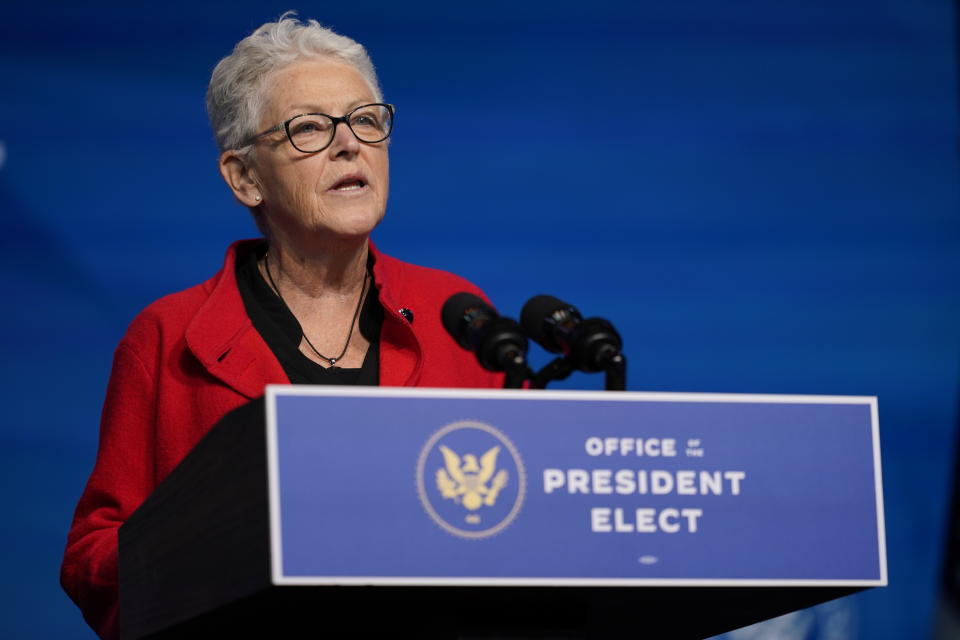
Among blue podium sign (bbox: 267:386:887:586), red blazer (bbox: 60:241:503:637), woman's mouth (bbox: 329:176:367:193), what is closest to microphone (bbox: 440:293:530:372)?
blue podium sign (bbox: 267:386:887:586)

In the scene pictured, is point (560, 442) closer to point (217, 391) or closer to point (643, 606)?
point (643, 606)

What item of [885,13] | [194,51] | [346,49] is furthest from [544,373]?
[885,13]

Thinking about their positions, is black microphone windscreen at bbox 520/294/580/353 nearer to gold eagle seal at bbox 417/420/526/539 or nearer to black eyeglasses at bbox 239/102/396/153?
gold eagle seal at bbox 417/420/526/539

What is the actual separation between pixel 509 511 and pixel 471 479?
46 millimetres

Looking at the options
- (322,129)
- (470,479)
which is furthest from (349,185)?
(470,479)

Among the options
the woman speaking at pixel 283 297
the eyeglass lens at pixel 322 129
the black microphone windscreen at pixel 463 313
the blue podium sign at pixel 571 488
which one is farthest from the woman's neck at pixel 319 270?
the blue podium sign at pixel 571 488

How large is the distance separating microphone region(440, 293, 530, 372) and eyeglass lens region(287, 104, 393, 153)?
0.68 m

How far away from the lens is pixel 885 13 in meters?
3.20

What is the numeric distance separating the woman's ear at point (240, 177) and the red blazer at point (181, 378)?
0.46 ft

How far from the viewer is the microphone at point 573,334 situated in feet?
4.50

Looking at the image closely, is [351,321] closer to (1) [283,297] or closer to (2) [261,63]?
(1) [283,297]

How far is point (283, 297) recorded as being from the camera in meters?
2.14

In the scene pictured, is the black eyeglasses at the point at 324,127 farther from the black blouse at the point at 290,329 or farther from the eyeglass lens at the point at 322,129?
the black blouse at the point at 290,329

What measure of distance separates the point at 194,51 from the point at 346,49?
1.01m
